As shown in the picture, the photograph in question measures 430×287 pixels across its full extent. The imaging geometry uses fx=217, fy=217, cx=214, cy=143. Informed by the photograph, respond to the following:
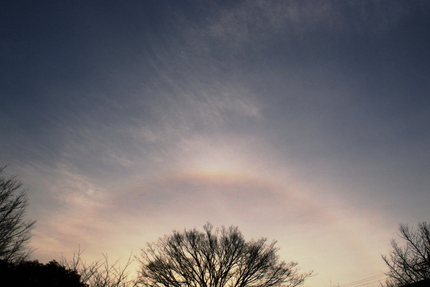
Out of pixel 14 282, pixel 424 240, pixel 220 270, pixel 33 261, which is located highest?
pixel 424 240

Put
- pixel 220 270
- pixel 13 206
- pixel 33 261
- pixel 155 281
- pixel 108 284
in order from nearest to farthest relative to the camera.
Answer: pixel 108 284, pixel 33 261, pixel 13 206, pixel 155 281, pixel 220 270

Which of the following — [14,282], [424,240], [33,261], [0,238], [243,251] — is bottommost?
[14,282]

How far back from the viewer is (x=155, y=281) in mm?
17594

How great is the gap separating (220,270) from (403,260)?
16.2 metres

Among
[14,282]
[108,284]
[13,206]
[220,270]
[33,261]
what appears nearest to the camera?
[14,282]

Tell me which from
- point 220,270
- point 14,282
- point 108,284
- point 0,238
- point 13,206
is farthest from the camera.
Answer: point 220,270

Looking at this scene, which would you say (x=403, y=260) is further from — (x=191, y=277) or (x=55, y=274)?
(x=55, y=274)

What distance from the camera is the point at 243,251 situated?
19.4 metres

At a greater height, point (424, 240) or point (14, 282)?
point (424, 240)

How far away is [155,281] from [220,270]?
5.45 m

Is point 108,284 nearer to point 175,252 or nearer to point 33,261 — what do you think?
point 33,261

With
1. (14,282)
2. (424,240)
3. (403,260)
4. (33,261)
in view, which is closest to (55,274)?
(33,261)

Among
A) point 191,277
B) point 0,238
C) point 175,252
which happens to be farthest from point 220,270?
point 0,238

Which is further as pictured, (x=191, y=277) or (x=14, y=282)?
(x=191, y=277)
